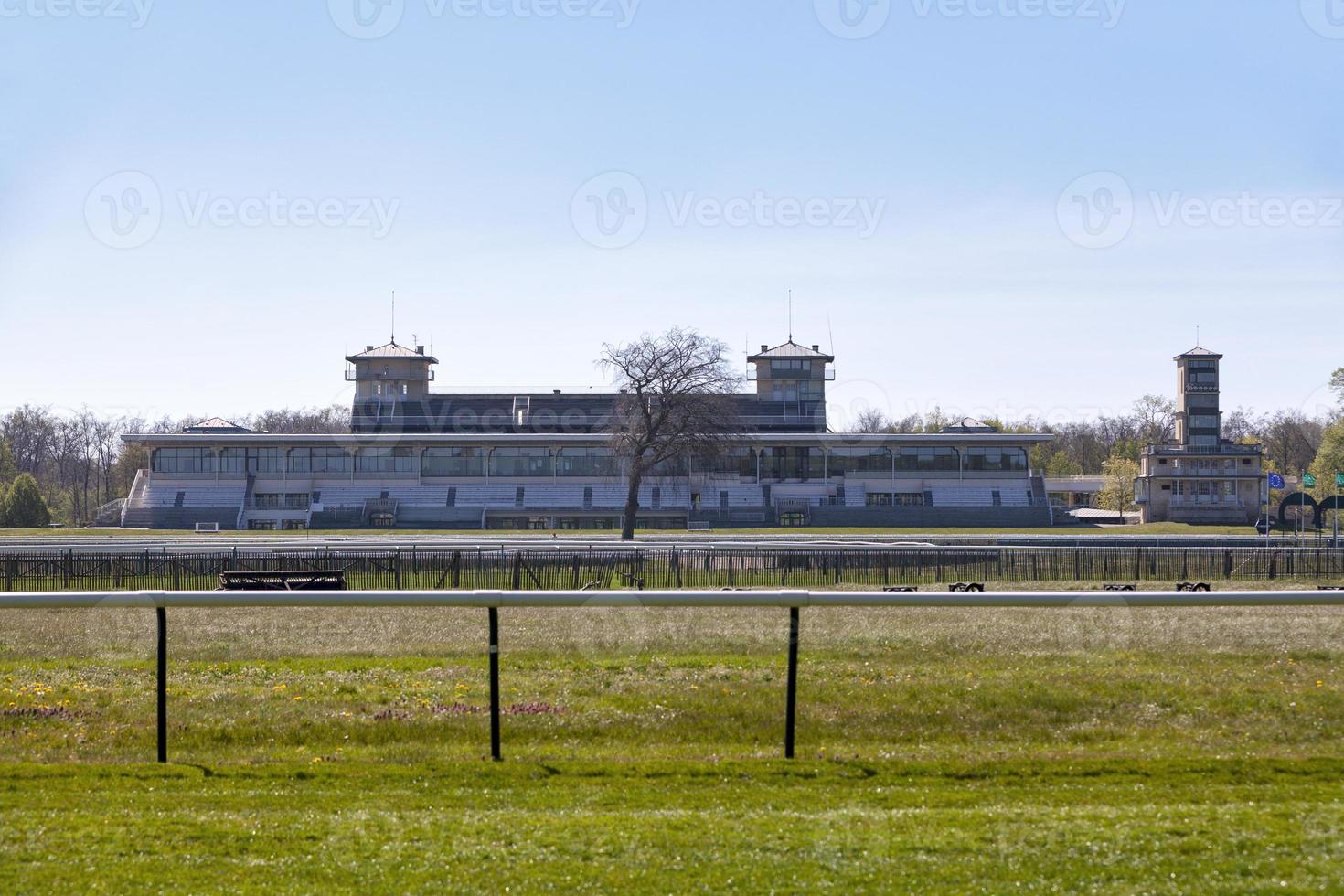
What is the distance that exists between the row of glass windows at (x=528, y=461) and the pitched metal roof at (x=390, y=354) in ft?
35.5

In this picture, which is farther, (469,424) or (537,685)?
(469,424)

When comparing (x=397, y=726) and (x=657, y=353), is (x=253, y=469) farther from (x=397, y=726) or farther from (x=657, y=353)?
(x=397, y=726)

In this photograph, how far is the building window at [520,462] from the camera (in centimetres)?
7856

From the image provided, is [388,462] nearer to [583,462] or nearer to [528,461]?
[528,461]

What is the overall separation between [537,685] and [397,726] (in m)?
1.15

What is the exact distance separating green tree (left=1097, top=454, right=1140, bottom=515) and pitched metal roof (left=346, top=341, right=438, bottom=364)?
187 feet

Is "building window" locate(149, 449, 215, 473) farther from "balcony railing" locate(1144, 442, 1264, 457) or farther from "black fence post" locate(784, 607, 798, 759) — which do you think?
"black fence post" locate(784, 607, 798, 759)

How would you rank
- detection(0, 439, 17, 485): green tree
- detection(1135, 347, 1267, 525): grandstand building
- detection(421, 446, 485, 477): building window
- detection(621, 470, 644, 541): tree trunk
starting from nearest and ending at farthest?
A: detection(621, 470, 644, 541): tree trunk → detection(421, 446, 485, 477): building window → detection(1135, 347, 1267, 525): grandstand building → detection(0, 439, 17, 485): green tree

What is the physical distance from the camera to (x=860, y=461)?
261ft

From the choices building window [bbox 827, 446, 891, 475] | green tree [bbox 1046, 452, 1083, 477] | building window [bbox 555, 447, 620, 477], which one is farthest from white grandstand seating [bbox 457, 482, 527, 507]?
green tree [bbox 1046, 452, 1083, 477]

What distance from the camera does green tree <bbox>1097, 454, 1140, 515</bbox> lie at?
101875 millimetres

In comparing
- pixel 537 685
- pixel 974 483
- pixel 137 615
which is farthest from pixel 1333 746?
pixel 974 483

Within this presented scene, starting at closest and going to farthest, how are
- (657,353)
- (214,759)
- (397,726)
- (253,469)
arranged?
(214,759) < (397,726) < (657,353) < (253,469)

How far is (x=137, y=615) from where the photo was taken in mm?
9320
